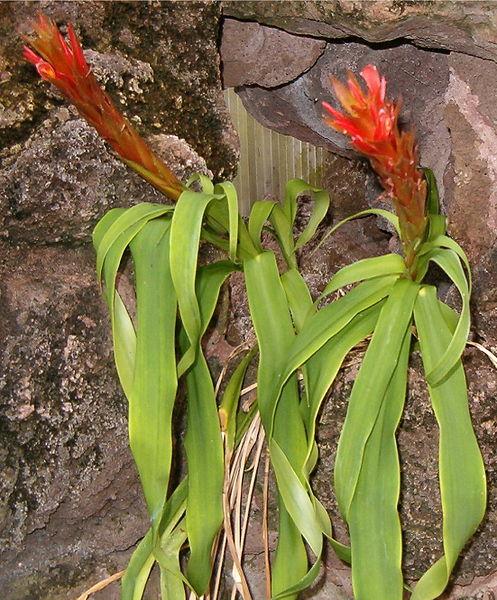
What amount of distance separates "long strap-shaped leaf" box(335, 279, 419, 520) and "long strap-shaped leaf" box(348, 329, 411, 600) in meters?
0.02

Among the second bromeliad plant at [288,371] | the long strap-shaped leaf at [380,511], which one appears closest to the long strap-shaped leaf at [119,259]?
the second bromeliad plant at [288,371]

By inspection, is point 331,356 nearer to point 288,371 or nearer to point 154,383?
point 288,371

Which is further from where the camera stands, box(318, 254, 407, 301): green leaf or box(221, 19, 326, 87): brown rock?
box(221, 19, 326, 87): brown rock

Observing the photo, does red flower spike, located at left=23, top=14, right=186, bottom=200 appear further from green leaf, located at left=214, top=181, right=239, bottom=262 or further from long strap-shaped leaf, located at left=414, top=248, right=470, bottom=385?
long strap-shaped leaf, located at left=414, top=248, right=470, bottom=385

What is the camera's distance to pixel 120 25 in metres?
1.31

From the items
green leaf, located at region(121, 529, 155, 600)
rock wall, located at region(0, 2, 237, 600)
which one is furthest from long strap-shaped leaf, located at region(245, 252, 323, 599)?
rock wall, located at region(0, 2, 237, 600)

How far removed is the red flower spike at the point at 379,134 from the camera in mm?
747

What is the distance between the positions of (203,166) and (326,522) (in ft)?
2.20

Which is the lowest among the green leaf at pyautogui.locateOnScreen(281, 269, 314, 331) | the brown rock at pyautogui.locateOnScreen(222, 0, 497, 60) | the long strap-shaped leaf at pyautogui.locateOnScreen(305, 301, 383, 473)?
the long strap-shaped leaf at pyautogui.locateOnScreen(305, 301, 383, 473)

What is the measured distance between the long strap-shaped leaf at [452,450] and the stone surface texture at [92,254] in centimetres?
22

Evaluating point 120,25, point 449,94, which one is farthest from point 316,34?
point 120,25

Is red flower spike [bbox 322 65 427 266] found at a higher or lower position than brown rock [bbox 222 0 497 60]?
lower

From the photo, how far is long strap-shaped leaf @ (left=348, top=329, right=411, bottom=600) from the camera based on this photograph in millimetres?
1036

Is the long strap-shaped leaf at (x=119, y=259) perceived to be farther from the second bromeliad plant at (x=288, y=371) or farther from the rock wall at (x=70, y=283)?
the rock wall at (x=70, y=283)
